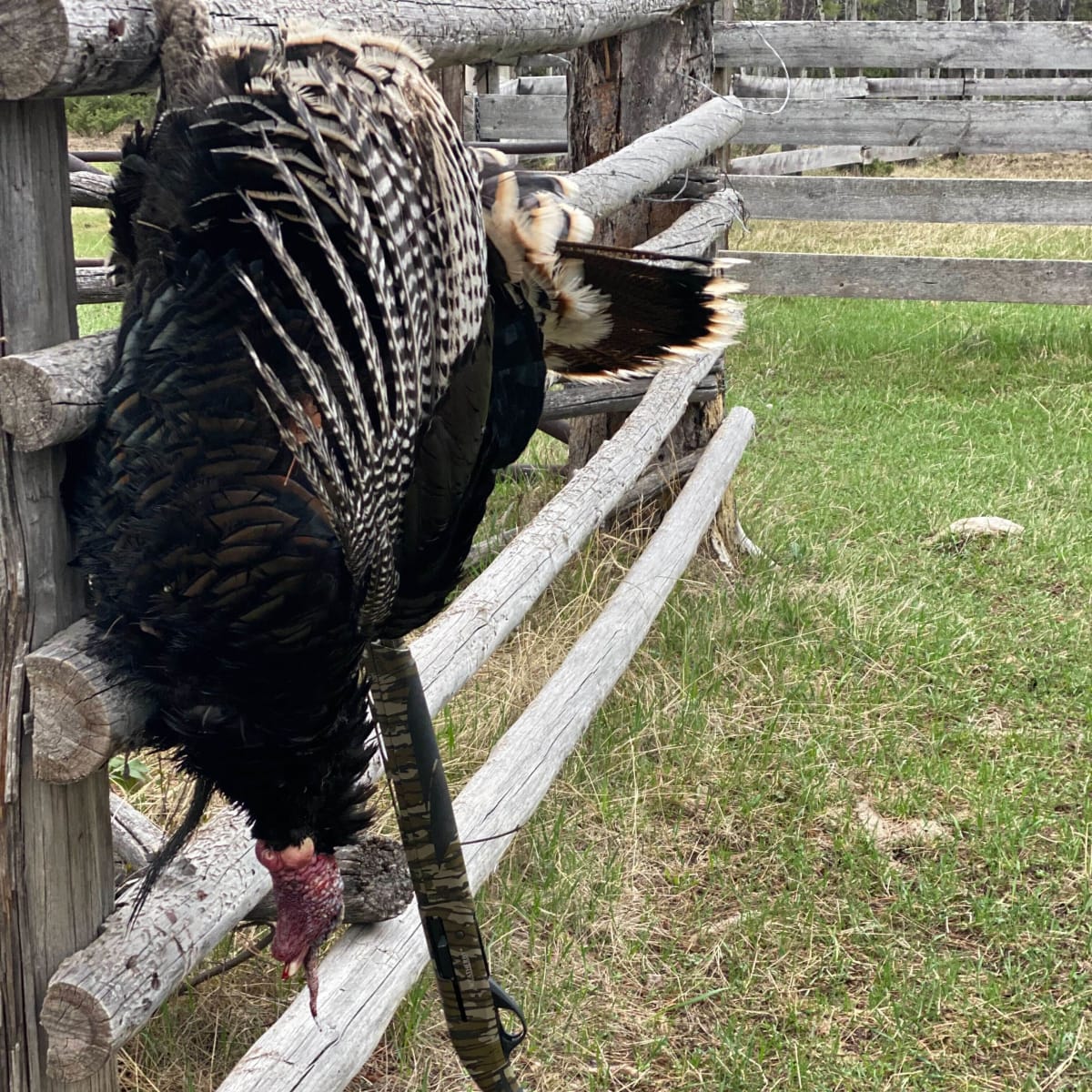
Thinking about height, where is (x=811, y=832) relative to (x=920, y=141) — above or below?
below

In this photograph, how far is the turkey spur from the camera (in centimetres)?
163

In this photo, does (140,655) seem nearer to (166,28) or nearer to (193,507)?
(193,507)

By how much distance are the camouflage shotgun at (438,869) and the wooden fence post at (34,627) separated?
0.53 meters

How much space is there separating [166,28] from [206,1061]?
6.81 ft

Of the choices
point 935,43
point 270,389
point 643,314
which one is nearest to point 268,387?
point 270,389

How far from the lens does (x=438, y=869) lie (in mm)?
2342

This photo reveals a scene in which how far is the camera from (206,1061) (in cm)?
272

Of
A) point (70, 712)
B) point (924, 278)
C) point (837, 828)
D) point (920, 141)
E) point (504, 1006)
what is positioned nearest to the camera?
point (70, 712)

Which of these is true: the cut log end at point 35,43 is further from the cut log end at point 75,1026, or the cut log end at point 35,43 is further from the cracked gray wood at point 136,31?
the cut log end at point 75,1026

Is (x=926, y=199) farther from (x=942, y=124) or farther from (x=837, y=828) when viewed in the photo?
(x=837, y=828)

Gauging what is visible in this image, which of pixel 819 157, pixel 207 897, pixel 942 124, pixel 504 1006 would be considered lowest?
pixel 504 1006

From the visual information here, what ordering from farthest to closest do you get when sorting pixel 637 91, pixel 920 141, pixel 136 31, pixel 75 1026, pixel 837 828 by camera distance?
1. pixel 920 141
2. pixel 637 91
3. pixel 837 828
4. pixel 75 1026
5. pixel 136 31

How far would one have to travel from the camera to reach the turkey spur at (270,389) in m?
1.63

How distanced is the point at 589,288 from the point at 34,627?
115 centimetres
